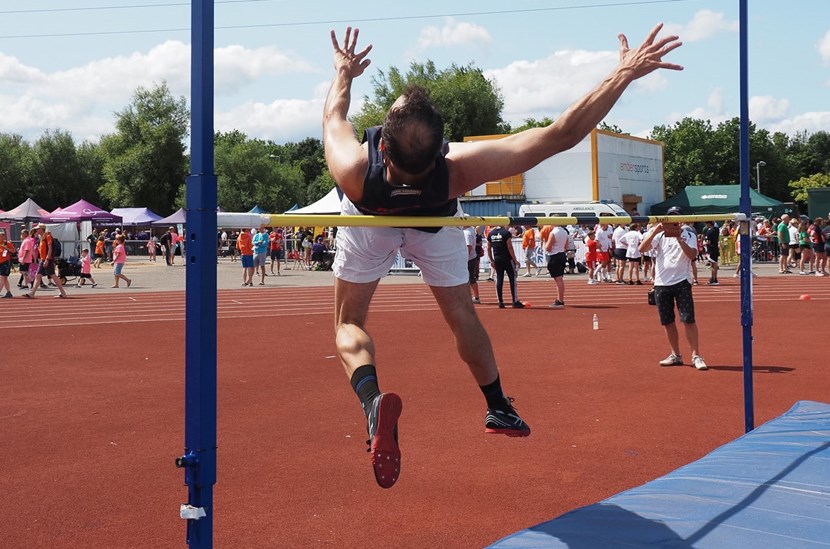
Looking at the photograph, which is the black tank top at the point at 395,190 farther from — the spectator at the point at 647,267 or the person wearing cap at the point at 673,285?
the spectator at the point at 647,267

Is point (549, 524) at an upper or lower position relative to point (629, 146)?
lower

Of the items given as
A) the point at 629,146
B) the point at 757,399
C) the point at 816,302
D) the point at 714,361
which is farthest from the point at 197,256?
the point at 629,146

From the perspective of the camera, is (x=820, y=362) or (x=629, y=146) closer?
(x=820, y=362)

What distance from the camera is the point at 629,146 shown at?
32.6m

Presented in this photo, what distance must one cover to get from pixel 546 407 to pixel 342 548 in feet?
10.5

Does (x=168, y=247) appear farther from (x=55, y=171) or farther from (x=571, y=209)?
(x=55, y=171)

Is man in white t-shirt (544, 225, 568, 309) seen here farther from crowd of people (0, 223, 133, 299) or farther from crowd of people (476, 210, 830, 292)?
crowd of people (0, 223, 133, 299)

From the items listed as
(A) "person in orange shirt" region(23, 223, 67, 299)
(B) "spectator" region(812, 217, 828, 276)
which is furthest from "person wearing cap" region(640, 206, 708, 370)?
(B) "spectator" region(812, 217, 828, 276)

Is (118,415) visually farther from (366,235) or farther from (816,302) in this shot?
(816,302)

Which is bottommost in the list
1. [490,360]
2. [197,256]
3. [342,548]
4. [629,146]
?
Answer: [342,548]

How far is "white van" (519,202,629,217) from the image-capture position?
25953 millimetres

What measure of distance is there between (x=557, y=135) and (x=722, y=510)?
1.71 meters

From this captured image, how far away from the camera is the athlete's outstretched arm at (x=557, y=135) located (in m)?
3.14

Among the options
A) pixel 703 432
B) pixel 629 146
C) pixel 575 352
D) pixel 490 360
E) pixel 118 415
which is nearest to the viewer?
pixel 490 360
